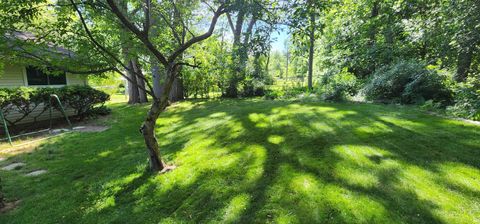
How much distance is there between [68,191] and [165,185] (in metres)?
1.53

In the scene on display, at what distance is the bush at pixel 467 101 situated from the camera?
4.86m

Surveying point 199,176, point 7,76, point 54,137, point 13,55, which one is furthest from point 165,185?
point 7,76

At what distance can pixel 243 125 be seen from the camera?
5.66m

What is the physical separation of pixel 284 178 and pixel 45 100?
8372 mm

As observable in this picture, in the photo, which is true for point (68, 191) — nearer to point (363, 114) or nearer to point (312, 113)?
point (312, 113)

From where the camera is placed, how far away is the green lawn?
2471mm

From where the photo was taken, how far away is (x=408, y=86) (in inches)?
265

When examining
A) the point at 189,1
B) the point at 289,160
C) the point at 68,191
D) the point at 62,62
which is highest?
the point at 189,1

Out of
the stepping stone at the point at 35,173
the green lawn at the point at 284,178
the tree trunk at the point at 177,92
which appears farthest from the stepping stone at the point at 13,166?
the tree trunk at the point at 177,92

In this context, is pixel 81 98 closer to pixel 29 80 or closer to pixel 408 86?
pixel 29 80

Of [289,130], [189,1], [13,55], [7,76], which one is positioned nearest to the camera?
[13,55]

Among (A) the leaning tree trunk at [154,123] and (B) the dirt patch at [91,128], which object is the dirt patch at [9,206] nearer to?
(A) the leaning tree trunk at [154,123]

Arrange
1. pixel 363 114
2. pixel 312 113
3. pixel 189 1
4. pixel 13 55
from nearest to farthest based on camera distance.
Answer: pixel 13 55, pixel 363 114, pixel 312 113, pixel 189 1

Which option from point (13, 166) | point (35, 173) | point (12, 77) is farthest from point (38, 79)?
point (35, 173)
